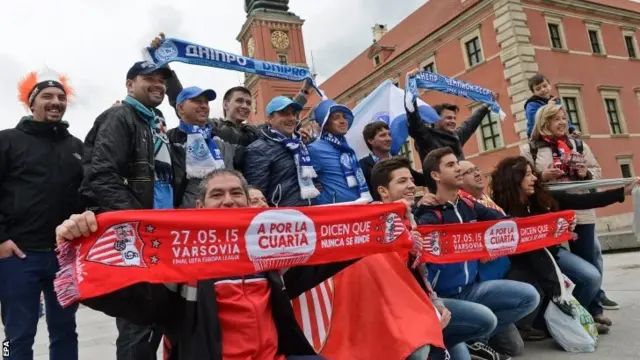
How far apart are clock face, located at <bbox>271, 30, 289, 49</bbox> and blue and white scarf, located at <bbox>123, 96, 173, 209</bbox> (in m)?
47.1

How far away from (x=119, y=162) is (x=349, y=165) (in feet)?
7.50

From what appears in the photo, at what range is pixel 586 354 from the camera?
12.0 feet

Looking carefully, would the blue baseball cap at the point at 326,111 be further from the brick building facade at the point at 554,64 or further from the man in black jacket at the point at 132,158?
the brick building facade at the point at 554,64

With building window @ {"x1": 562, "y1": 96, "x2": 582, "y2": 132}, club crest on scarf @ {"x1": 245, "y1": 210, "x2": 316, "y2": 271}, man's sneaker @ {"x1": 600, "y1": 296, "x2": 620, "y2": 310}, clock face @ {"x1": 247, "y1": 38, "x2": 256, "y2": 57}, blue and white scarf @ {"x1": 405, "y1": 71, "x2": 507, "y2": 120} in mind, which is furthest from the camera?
clock face @ {"x1": 247, "y1": 38, "x2": 256, "y2": 57}

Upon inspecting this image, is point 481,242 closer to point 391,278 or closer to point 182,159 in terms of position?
point 391,278

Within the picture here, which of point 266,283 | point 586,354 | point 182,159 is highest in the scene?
point 182,159

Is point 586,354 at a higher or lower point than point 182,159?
lower

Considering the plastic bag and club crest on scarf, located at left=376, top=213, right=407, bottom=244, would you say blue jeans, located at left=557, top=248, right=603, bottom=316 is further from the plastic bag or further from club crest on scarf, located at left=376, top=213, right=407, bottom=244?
club crest on scarf, located at left=376, top=213, right=407, bottom=244

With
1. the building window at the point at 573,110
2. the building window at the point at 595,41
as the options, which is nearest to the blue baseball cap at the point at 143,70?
the building window at the point at 573,110

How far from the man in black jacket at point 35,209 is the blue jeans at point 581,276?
3.98m

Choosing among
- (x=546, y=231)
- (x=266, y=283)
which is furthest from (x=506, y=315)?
(x=266, y=283)

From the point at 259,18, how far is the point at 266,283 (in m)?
49.7

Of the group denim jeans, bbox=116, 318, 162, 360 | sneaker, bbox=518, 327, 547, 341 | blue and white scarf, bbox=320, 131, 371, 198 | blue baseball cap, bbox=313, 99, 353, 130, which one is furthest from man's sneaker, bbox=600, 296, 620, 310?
denim jeans, bbox=116, 318, 162, 360

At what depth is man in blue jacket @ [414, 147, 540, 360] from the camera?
141 inches
